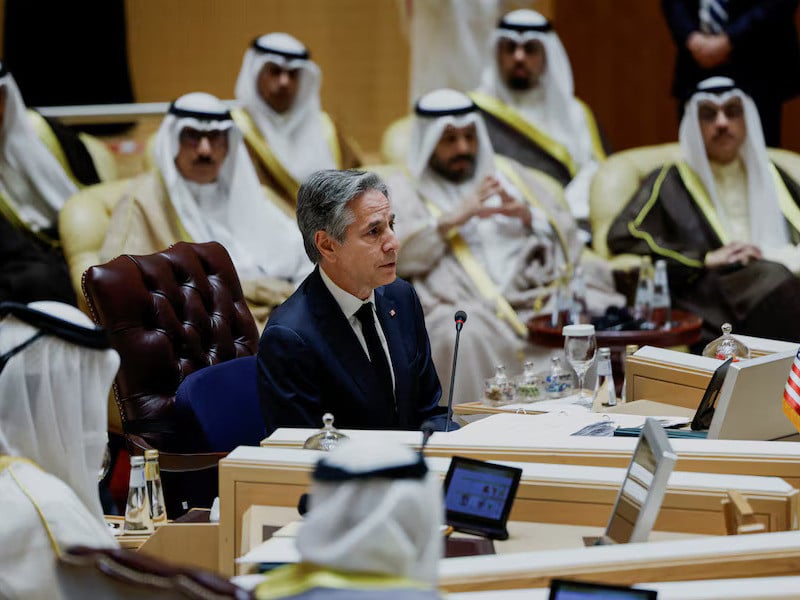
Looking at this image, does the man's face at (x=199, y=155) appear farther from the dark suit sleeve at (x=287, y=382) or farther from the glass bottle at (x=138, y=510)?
the glass bottle at (x=138, y=510)

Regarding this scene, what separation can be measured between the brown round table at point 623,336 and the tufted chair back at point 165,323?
1.74 meters

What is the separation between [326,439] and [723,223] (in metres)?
4.72

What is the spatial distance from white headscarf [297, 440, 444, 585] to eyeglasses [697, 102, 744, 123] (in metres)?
5.83

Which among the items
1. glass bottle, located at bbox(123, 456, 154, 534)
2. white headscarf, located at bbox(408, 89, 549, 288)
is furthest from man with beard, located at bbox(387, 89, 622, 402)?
glass bottle, located at bbox(123, 456, 154, 534)

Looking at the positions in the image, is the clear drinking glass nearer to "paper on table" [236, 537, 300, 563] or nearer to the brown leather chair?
the brown leather chair

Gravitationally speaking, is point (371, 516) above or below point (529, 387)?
above

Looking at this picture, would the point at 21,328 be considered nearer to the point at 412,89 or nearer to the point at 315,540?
the point at 315,540

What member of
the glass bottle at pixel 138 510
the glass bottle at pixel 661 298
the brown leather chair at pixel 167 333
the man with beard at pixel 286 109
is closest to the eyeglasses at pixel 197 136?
the man with beard at pixel 286 109

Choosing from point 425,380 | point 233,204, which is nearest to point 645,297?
point 233,204

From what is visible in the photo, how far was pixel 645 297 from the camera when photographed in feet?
19.4

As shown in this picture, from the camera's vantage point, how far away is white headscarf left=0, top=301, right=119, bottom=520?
2041 millimetres

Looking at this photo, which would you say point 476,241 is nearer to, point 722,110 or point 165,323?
point 722,110

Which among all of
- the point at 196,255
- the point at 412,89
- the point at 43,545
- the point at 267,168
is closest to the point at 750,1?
the point at 412,89

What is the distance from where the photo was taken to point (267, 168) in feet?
23.4
